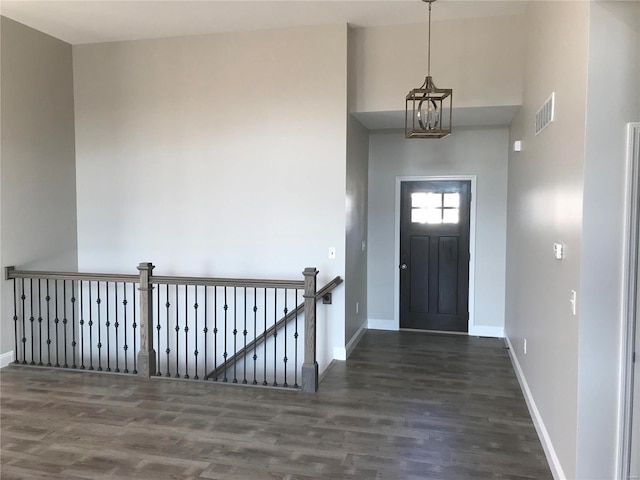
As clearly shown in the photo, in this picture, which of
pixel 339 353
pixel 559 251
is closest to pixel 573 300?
pixel 559 251

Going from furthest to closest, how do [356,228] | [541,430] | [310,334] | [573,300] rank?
[356,228] → [310,334] → [541,430] → [573,300]

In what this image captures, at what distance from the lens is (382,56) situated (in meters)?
4.92

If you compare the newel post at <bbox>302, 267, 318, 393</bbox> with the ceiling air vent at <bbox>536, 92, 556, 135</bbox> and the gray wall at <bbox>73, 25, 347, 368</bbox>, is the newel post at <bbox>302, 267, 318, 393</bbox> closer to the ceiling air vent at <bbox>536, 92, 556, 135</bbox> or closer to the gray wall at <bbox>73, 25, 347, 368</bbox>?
the gray wall at <bbox>73, 25, 347, 368</bbox>

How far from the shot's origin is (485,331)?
601 cm

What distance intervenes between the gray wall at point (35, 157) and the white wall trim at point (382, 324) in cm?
378

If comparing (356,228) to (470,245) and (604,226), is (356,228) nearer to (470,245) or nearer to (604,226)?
(470,245)

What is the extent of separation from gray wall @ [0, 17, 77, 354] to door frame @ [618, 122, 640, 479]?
16.8 ft

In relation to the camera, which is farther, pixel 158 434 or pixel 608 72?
pixel 158 434

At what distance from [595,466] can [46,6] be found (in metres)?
5.48

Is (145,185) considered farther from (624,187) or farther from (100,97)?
(624,187)

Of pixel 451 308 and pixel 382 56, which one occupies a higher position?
pixel 382 56

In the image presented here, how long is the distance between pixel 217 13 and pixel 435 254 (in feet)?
12.5

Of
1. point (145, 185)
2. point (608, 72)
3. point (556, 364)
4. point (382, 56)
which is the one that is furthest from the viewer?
point (145, 185)

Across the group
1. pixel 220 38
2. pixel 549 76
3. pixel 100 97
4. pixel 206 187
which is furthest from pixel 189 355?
pixel 549 76
